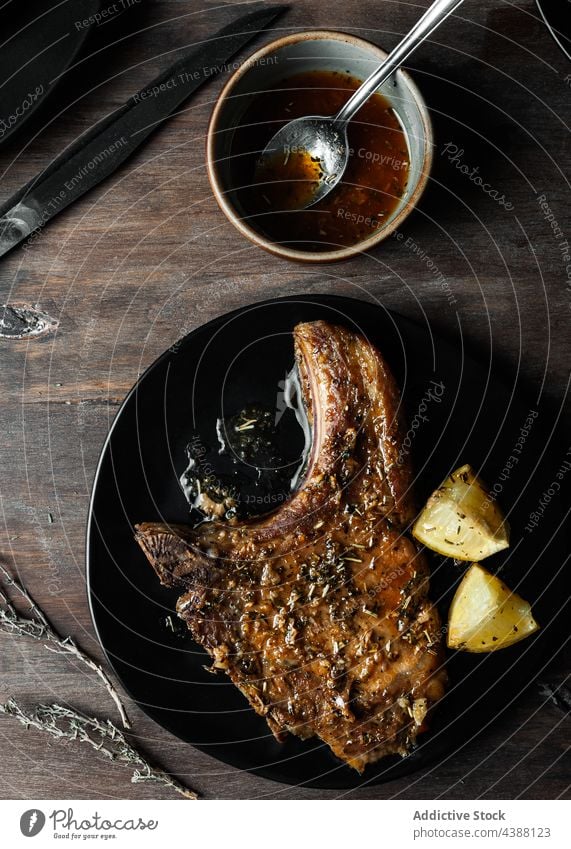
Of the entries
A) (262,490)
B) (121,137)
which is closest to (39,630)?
(262,490)

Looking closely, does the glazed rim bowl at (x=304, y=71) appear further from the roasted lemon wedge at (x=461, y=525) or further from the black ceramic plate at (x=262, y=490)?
the roasted lemon wedge at (x=461, y=525)

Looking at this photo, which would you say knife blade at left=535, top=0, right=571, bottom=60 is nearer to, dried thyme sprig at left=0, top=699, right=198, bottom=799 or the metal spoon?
the metal spoon

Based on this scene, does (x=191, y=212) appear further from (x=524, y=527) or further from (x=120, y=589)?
(x=524, y=527)

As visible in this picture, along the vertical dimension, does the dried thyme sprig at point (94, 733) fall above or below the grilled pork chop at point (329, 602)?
below

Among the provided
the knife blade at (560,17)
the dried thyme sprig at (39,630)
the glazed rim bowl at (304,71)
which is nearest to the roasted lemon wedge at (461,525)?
the glazed rim bowl at (304,71)

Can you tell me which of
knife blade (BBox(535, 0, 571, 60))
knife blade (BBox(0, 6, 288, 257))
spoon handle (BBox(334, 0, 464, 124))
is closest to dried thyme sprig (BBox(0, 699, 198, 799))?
knife blade (BBox(0, 6, 288, 257))

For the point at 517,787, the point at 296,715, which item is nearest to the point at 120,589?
the point at 296,715

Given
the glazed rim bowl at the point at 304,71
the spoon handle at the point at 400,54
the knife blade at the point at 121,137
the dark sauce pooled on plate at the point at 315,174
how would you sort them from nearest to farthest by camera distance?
1. the spoon handle at the point at 400,54
2. the glazed rim bowl at the point at 304,71
3. the dark sauce pooled on plate at the point at 315,174
4. the knife blade at the point at 121,137
